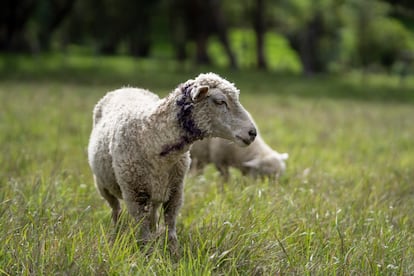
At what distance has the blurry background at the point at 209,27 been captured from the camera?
1250 inches

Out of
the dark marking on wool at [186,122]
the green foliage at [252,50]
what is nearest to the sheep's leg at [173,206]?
the dark marking on wool at [186,122]

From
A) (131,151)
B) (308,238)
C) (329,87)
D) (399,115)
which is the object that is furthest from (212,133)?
(329,87)

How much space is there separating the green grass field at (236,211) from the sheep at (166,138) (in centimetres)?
28

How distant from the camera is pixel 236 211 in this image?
5297 mm

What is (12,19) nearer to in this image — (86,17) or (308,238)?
(86,17)

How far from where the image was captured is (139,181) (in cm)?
488

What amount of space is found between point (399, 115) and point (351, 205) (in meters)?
13.6

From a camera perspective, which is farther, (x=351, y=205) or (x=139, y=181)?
(x=351, y=205)

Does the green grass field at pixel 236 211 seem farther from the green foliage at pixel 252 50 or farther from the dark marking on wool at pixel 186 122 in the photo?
the green foliage at pixel 252 50

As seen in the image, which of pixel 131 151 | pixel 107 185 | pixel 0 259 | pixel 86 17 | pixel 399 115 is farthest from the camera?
pixel 86 17

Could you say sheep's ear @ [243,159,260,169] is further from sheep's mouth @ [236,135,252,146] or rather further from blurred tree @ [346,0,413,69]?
blurred tree @ [346,0,413,69]

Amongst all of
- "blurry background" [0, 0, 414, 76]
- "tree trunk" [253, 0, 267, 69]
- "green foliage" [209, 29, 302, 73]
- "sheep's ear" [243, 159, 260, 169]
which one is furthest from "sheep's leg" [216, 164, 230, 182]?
"green foliage" [209, 29, 302, 73]

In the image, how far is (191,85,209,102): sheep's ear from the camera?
4.54m

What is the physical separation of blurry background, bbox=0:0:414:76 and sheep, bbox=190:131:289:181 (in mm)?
20123
